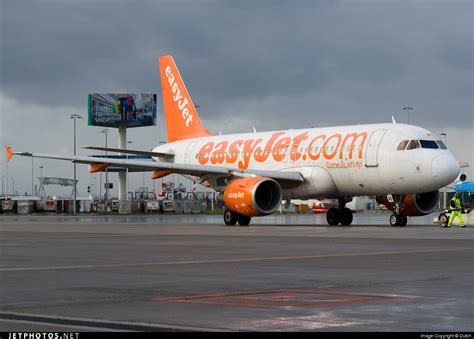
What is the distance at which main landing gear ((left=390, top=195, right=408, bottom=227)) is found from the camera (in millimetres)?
39281

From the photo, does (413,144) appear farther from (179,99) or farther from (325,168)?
(179,99)

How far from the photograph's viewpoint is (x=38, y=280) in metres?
14.8

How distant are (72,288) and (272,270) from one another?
4.44 m

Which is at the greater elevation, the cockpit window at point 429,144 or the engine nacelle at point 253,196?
the cockpit window at point 429,144

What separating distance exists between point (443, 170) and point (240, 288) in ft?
81.6

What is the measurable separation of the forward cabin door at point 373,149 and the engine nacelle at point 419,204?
2971mm

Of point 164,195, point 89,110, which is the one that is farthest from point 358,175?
point 164,195

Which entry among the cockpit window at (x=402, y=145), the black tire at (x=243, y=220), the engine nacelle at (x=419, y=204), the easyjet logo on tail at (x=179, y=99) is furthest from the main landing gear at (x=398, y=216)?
the easyjet logo on tail at (x=179, y=99)

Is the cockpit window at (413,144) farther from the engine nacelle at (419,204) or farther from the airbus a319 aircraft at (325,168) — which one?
the engine nacelle at (419,204)

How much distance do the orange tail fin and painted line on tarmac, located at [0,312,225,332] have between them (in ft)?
138

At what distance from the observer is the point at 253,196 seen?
129ft

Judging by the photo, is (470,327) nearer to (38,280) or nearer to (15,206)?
(38,280)

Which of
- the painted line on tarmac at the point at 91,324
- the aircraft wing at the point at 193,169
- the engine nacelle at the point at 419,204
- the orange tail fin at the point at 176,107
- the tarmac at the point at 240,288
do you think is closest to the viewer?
the painted line on tarmac at the point at 91,324

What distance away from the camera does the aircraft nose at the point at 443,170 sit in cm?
3666
